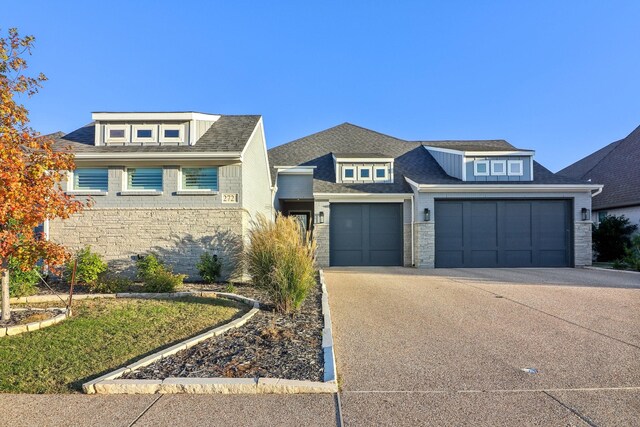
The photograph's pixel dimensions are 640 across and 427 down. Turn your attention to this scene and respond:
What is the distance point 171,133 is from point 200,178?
186cm

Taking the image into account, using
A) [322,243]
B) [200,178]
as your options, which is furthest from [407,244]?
[200,178]

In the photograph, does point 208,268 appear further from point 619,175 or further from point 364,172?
point 619,175

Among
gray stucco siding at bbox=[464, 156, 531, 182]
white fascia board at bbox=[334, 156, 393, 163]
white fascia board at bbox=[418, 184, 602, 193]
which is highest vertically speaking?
white fascia board at bbox=[334, 156, 393, 163]

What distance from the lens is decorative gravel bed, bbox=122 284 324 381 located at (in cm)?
395

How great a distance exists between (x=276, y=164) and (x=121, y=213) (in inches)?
353

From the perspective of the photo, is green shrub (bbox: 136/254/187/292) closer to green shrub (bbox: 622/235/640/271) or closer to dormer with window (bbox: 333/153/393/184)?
dormer with window (bbox: 333/153/393/184)

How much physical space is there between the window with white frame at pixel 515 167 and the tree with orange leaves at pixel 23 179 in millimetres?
15072

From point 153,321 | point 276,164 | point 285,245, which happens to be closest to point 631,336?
point 285,245

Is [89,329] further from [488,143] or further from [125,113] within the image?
[488,143]

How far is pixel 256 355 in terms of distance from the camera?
4.52 m

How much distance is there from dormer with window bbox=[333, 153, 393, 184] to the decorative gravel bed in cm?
1103

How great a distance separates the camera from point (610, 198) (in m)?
20.0

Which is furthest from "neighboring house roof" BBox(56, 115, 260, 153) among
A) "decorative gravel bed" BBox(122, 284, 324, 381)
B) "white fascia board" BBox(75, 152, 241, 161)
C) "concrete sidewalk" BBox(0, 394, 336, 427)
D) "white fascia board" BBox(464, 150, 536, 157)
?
"white fascia board" BBox(464, 150, 536, 157)

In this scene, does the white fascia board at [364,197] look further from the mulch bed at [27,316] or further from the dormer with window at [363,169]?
the mulch bed at [27,316]
